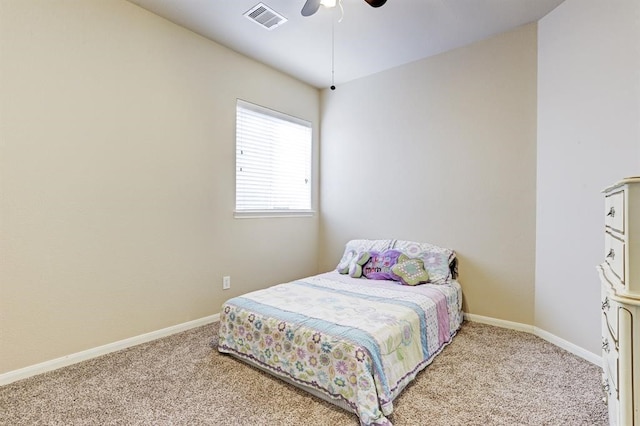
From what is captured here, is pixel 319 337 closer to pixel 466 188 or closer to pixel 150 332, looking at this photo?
pixel 150 332

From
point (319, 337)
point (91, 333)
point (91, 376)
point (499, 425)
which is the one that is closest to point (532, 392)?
point (499, 425)

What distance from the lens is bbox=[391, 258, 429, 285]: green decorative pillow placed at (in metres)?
2.90

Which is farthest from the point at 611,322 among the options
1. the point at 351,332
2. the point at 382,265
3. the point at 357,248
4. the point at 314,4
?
the point at 357,248

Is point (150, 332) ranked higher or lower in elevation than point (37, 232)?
lower

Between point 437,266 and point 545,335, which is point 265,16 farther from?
point 545,335

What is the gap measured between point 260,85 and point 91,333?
2.78 metres

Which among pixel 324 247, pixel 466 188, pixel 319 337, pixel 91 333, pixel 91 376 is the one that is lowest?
pixel 91 376

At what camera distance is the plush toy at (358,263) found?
3173mm

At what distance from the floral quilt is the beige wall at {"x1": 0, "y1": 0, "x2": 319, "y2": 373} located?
840 mm

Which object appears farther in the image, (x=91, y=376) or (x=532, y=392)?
(x=91, y=376)

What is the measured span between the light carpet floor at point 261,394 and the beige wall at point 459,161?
31.6 inches

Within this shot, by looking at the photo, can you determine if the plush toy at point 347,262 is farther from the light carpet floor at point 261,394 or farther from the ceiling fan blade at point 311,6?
the ceiling fan blade at point 311,6

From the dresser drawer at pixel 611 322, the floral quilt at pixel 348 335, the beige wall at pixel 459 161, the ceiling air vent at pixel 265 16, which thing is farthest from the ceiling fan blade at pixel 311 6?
the dresser drawer at pixel 611 322

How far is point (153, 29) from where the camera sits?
265 cm
